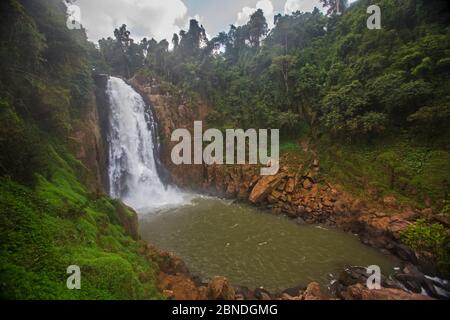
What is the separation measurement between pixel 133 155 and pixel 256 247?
14.2m

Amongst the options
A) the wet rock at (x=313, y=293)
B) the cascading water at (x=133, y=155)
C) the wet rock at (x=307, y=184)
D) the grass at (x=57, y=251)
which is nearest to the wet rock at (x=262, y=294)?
the wet rock at (x=313, y=293)

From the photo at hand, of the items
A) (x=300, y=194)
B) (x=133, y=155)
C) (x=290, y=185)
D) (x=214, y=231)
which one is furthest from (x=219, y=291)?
(x=133, y=155)

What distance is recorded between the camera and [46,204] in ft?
24.2

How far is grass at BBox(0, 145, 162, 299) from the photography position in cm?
508

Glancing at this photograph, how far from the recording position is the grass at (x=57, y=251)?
508cm

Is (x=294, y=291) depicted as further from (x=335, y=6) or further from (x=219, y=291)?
(x=335, y=6)

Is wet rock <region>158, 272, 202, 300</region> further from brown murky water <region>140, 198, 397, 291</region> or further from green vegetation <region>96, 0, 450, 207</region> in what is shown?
green vegetation <region>96, 0, 450, 207</region>

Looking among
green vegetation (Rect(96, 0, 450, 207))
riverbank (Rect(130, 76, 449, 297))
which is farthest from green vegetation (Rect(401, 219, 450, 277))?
green vegetation (Rect(96, 0, 450, 207))

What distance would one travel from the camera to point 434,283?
9703mm

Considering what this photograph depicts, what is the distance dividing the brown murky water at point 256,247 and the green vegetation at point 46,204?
3538mm
